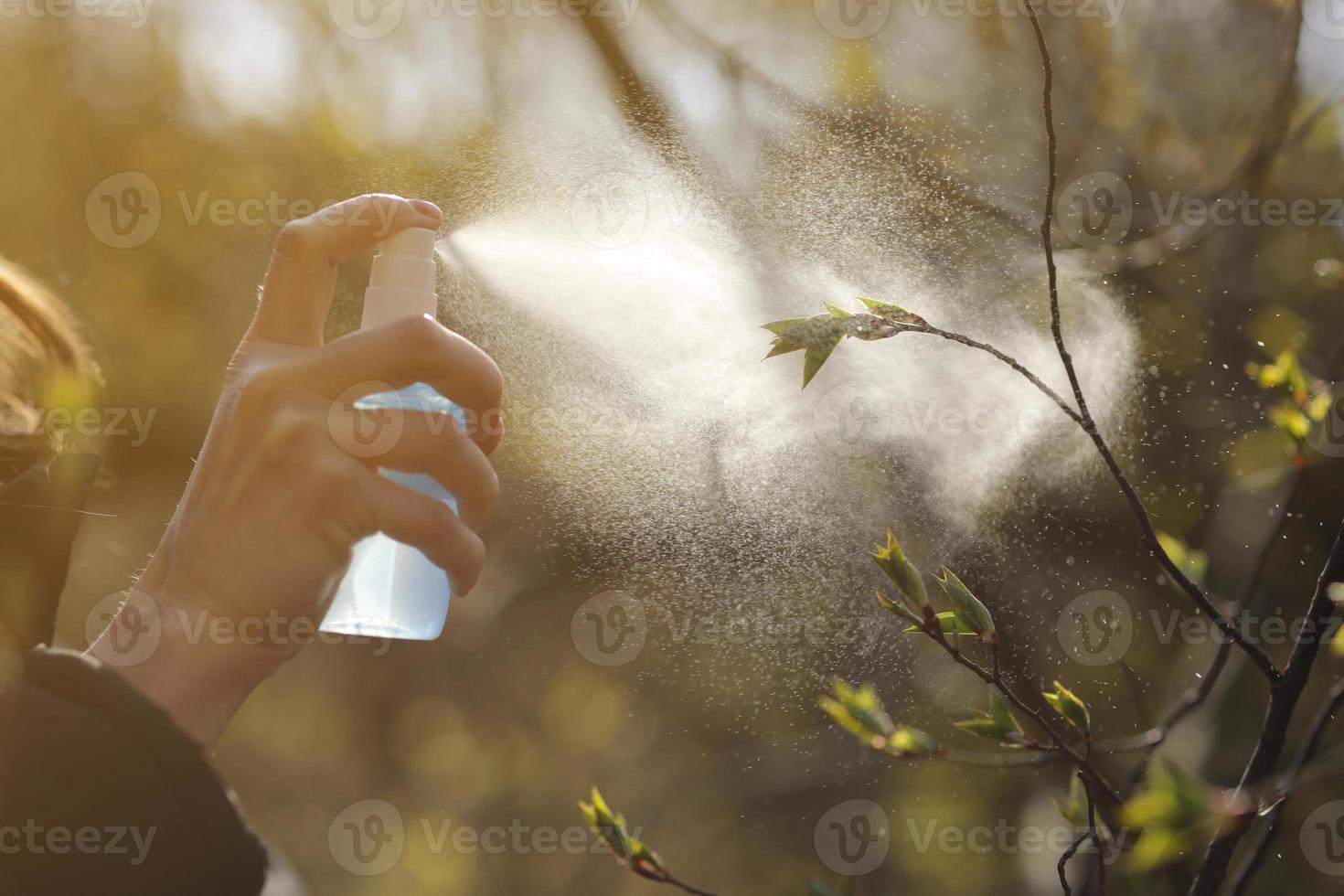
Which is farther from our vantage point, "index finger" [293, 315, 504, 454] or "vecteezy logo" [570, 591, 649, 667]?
"vecteezy logo" [570, 591, 649, 667]

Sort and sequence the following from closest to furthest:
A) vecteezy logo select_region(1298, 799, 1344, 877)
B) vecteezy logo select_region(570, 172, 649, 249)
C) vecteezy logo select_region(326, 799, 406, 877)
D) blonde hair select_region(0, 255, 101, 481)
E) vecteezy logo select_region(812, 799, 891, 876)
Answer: blonde hair select_region(0, 255, 101, 481), vecteezy logo select_region(1298, 799, 1344, 877), vecteezy logo select_region(570, 172, 649, 249), vecteezy logo select_region(812, 799, 891, 876), vecteezy logo select_region(326, 799, 406, 877)

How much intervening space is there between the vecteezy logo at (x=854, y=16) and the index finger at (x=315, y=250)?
2.37 feet

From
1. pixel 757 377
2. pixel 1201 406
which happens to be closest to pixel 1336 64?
pixel 1201 406

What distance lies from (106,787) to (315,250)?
34 centimetres

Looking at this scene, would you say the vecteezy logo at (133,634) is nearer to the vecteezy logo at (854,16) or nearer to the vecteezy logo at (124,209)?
the vecteezy logo at (854,16)

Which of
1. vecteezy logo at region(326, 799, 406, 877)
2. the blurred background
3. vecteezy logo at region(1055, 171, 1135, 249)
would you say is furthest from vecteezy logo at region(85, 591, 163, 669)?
Result: vecteezy logo at region(326, 799, 406, 877)

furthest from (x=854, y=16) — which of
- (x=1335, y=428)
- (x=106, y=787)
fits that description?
(x=106, y=787)

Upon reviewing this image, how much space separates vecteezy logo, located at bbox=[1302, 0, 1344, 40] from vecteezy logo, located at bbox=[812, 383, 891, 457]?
0.52m

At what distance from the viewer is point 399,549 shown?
682 mm

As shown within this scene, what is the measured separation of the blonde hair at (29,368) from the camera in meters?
0.69

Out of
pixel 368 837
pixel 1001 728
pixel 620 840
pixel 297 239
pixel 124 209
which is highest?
pixel 297 239

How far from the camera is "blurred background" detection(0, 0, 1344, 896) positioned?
0.91 m
